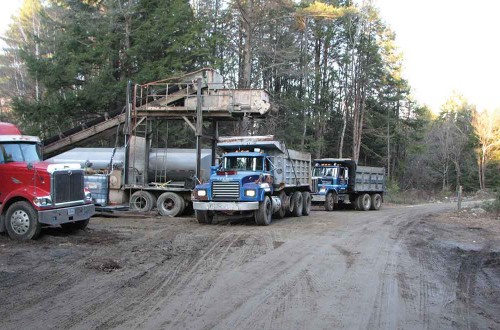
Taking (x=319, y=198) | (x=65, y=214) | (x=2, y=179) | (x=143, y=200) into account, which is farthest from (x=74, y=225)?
(x=319, y=198)

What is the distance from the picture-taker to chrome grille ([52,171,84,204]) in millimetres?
11547

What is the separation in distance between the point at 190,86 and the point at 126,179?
207 inches

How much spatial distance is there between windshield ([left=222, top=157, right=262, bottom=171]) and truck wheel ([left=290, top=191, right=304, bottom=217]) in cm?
346

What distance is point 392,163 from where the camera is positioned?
53906 mm

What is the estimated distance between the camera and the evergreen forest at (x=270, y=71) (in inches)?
1103

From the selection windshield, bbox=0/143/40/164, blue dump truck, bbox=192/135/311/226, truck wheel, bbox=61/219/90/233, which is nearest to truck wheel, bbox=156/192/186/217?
blue dump truck, bbox=192/135/311/226

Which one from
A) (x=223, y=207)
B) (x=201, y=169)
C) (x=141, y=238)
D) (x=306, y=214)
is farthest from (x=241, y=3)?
(x=141, y=238)

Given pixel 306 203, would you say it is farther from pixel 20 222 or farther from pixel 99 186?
pixel 20 222

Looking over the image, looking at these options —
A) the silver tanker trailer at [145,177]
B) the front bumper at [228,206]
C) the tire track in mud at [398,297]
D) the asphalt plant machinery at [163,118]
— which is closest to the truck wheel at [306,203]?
the asphalt plant machinery at [163,118]

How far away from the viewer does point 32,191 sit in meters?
11.2

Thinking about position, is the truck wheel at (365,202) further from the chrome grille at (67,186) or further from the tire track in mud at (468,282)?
the chrome grille at (67,186)

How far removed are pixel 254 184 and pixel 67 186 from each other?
629 centimetres

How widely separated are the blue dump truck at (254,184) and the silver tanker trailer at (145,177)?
244cm

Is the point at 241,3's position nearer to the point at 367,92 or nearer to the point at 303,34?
the point at 303,34
